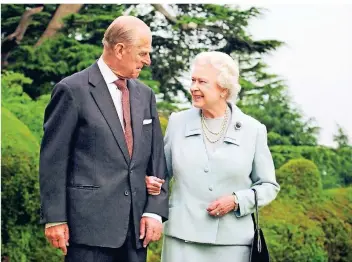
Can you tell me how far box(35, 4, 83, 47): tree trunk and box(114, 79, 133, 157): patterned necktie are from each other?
4.85 meters

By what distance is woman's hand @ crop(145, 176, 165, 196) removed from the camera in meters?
3.17

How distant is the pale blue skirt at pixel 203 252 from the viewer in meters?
3.30

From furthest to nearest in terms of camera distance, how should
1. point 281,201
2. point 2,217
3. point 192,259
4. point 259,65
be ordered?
1. point 259,65
2. point 281,201
3. point 2,217
4. point 192,259

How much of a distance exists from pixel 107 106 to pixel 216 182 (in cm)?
55

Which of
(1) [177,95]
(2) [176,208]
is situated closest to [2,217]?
(1) [177,95]

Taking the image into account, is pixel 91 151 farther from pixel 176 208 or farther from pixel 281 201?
pixel 281 201

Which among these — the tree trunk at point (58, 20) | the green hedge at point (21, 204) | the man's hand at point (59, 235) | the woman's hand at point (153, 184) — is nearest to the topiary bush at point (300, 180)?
the green hedge at point (21, 204)

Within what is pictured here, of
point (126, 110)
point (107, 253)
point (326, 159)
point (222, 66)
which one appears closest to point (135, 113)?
point (126, 110)

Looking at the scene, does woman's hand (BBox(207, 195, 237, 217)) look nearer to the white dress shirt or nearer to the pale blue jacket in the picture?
the pale blue jacket

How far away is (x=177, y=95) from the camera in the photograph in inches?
301

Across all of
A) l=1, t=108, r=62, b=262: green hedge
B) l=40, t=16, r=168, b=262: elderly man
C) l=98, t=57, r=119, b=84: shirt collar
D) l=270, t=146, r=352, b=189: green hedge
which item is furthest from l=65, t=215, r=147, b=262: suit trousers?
l=270, t=146, r=352, b=189: green hedge

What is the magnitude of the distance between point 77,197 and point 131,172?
0.72ft

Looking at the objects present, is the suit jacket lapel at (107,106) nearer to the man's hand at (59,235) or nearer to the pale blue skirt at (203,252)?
the man's hand at (59,235)

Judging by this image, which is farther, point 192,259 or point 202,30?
point 202,30
